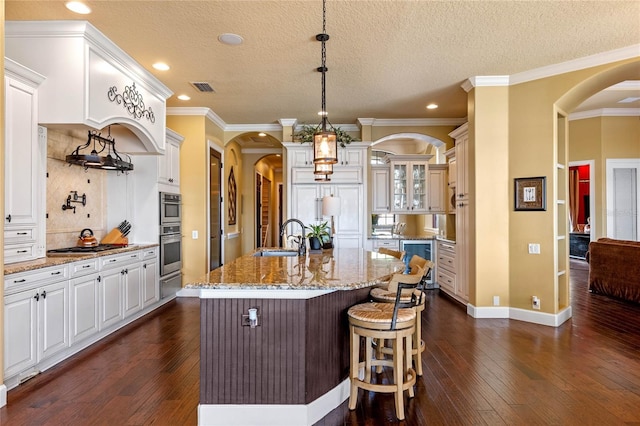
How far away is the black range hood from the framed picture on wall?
475cm

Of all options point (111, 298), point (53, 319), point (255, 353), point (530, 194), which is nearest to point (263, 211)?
point (111, 298)

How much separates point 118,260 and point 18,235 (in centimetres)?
109

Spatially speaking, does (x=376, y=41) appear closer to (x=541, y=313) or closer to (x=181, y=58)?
(x=181, y=58)

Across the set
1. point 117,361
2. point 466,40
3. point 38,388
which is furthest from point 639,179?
point 38,388

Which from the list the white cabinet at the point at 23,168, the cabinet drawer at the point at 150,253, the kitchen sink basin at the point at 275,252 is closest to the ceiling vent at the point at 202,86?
the white cabinet at the point at 23,168

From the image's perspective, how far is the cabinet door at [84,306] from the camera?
3322 millimetres

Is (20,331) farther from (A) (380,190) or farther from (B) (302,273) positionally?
(A) (380,190)

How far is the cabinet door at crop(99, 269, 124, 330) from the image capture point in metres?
3.76

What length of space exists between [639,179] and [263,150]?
788 centimetres

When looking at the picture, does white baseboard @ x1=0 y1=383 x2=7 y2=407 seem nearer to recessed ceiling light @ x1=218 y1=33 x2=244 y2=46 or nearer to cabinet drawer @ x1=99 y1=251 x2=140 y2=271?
cabinet drawer @ x1=99 y1=251 x2=140 y2=271

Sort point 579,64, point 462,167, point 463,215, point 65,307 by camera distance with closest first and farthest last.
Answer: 1. point 65,307
2. point 579,64
3. point 463,215
4. point 462,167

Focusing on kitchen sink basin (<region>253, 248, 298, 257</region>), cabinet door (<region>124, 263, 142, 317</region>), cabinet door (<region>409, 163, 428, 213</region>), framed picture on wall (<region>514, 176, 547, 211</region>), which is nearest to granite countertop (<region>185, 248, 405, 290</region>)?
kitchen sink basin (<region>253, 248, 298, 257</region>)

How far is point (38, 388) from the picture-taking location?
2746 millimetres

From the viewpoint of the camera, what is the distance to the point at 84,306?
347 centimetres
